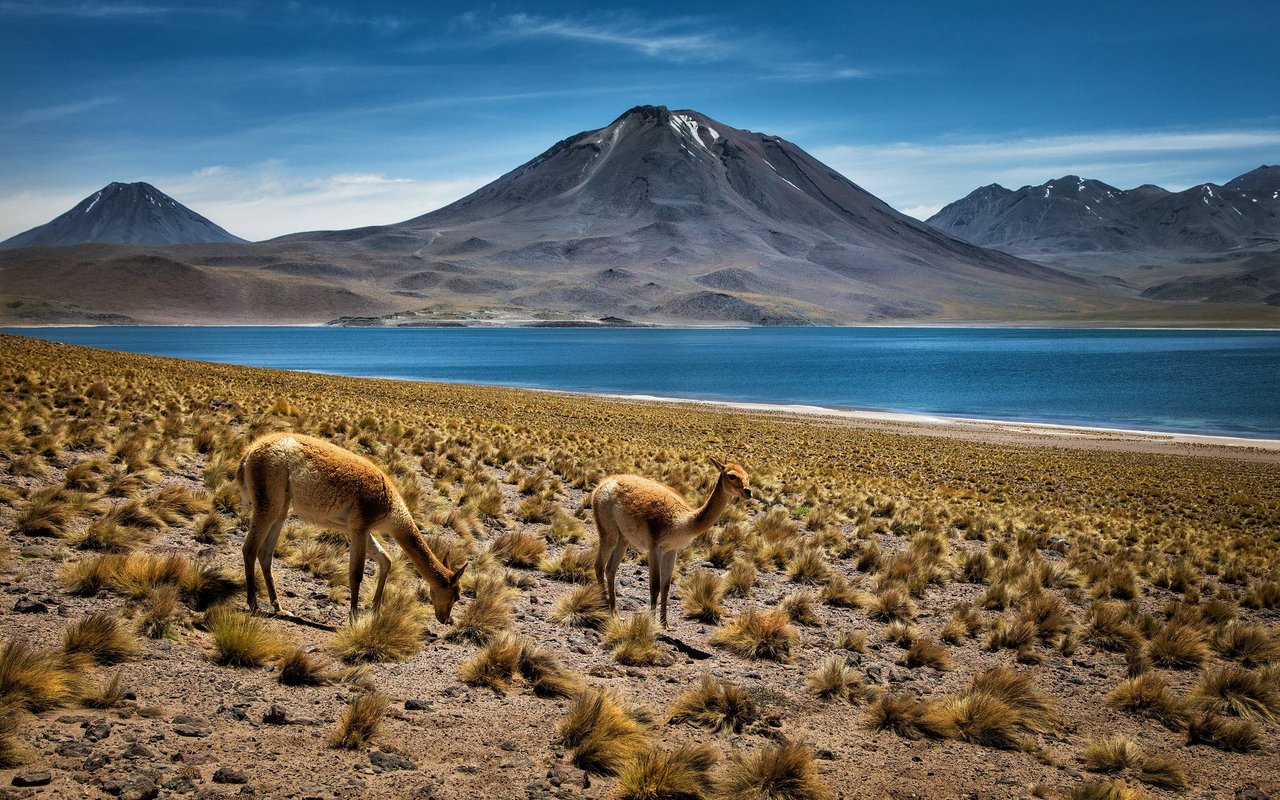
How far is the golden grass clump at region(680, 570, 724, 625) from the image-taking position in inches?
331

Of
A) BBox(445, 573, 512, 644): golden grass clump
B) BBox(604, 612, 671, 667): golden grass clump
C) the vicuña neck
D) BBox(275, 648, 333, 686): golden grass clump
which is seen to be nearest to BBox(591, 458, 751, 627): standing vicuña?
the vicuña neck

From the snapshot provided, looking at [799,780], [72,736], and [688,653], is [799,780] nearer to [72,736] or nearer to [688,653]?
[688,653]

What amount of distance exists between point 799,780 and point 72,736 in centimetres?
384

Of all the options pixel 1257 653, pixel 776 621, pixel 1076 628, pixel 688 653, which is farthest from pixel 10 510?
pixel 1257 653

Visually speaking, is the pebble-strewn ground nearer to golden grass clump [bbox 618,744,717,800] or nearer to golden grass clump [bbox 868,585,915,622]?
golden grass clump [bbox 868,585,915,622]

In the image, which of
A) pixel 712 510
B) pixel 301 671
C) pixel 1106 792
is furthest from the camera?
pixel 712 510

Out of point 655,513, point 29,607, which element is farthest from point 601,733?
point 29,607

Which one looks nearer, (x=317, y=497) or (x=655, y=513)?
(x=317, y=497)

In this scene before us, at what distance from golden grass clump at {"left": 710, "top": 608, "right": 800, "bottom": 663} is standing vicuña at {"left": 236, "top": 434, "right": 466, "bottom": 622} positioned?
107 inches

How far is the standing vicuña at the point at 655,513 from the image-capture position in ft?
24.5

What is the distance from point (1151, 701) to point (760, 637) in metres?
3.07

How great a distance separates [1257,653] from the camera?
811cm

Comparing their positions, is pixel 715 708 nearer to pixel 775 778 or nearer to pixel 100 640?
pixel 775 778

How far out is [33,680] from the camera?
453 cm
